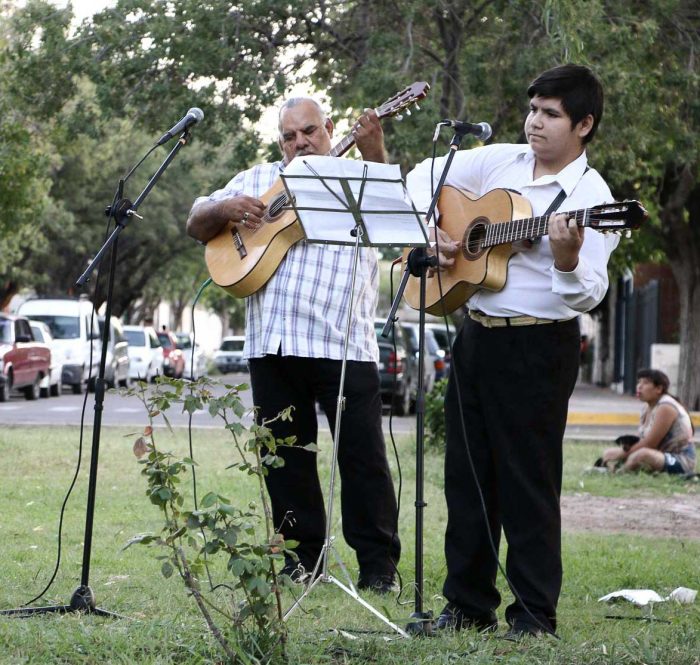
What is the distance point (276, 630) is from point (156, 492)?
1.93ft

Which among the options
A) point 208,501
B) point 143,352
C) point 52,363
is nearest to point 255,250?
point 208,501

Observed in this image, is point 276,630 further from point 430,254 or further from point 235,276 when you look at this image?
point 235,276

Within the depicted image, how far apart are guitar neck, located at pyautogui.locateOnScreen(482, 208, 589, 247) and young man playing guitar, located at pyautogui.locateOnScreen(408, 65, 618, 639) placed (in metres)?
0.12

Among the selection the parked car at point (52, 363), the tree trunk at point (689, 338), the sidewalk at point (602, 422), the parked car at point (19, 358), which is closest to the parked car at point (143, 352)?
the parked car at point (52, 363)

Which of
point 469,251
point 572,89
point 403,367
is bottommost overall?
point 403,367

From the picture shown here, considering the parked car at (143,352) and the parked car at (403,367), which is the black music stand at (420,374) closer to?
the parked car at (403,367)

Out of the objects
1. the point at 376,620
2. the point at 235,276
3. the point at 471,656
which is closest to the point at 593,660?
the point at 471,656

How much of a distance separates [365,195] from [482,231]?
1.92 ft

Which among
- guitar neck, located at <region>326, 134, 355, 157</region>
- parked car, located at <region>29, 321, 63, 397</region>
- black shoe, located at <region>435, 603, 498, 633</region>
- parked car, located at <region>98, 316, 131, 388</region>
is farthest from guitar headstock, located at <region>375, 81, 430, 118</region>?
parked car, located at <region>98, 316, 131, 388</region>

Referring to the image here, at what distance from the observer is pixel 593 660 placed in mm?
4473

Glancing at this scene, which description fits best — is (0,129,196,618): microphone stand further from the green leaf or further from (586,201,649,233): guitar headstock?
(586,201,649,233): guitar headstock

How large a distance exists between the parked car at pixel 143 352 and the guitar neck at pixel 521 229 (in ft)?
100

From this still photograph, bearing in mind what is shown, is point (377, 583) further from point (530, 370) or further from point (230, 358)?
point (230, 358)

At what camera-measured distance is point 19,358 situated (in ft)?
79.4
